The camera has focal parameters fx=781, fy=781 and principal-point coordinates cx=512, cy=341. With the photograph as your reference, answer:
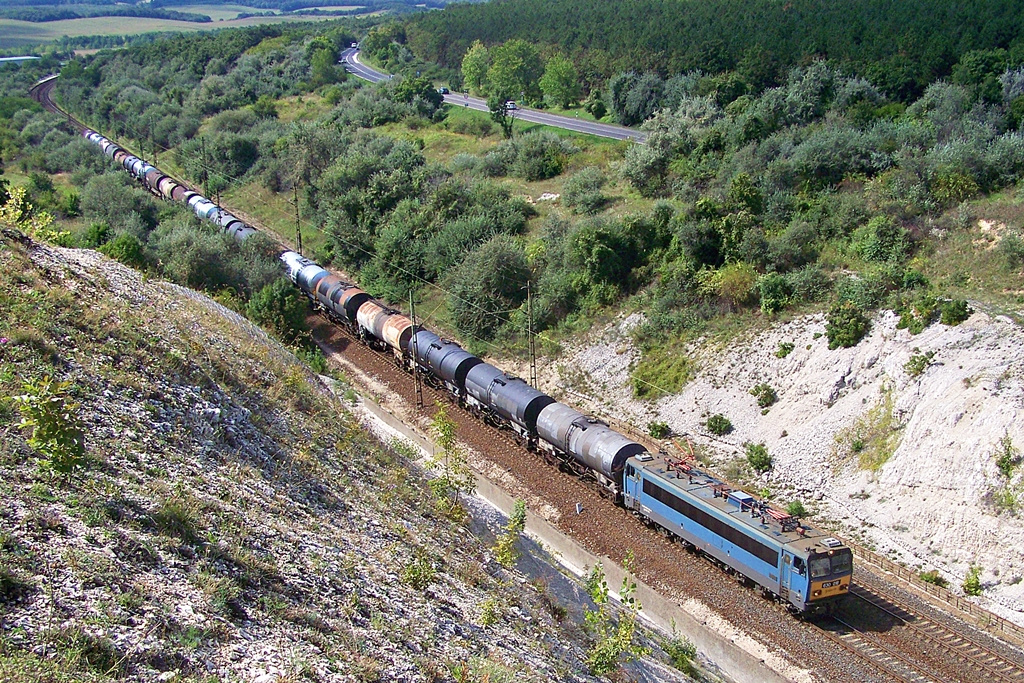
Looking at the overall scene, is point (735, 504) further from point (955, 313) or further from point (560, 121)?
point (560, 121)

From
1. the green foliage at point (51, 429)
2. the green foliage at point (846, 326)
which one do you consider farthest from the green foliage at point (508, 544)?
the green foliage at point (846, 326)

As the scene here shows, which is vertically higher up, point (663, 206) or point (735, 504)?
point (663, 206)

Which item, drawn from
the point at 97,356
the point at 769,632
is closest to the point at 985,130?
the point at 769,632

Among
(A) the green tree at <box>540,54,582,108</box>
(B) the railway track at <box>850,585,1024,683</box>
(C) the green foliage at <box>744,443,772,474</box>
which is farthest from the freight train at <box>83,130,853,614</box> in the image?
(A) the green tree at <box>540,54,582,108</box>

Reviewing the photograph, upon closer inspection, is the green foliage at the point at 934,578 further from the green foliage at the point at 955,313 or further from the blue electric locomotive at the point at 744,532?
the green foliage at the point at 955,313

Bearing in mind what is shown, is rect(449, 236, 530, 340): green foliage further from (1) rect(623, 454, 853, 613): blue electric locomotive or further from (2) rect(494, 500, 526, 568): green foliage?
(2) rect(494, 500, 526, 568): green foliage

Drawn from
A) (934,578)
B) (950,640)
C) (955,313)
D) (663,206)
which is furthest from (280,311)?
(950,640)
